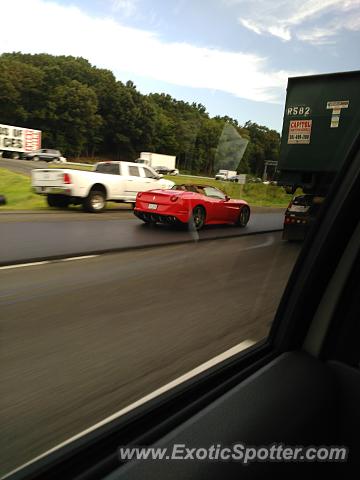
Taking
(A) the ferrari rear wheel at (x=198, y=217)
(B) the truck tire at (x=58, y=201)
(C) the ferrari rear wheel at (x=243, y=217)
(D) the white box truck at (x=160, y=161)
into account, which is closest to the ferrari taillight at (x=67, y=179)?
(B) the truck tire at (x=58, y=201)

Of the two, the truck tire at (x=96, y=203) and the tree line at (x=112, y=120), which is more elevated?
the tree line at (x=112, y=120)

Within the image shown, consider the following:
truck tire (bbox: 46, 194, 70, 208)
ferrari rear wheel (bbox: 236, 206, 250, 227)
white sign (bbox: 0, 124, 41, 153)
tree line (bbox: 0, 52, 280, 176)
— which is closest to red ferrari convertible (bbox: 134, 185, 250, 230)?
ferrari rear wheel (bbox: 236, 206, 250, 227)

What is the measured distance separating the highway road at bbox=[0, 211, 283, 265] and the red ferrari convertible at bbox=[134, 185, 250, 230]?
0.28 ft

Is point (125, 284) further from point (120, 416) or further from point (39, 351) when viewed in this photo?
point (120, 416)

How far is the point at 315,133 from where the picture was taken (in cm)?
202

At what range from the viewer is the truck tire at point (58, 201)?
2526mm

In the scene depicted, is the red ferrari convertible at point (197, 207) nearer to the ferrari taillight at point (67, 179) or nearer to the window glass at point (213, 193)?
the window glass at point (213, 193)

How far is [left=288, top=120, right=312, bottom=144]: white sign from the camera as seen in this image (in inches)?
81.3

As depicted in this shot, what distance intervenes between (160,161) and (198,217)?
1043mm

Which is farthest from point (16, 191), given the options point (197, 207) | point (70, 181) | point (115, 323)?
point (197, 207)

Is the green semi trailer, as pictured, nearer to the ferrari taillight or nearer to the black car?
the black car

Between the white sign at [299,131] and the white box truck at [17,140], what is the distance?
4.13ft

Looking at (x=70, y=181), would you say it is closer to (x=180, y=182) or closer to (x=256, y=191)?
(x=180, y=182)

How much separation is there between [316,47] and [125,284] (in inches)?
73.3
